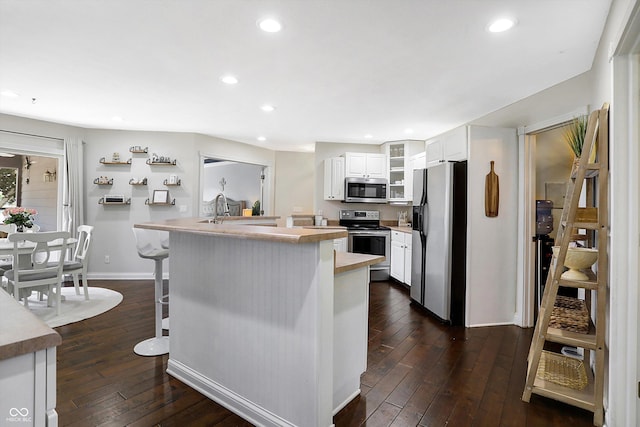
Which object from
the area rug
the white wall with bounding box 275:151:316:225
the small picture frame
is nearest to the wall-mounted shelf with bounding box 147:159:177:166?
the small picture frame

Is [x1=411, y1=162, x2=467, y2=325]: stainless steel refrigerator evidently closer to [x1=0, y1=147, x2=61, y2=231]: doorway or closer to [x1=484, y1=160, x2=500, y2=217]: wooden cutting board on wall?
[x1=484, y1=160, x2=500, y2=217]: wooden cutting board on wall

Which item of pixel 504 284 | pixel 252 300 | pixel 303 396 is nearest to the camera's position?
pixel 303 396

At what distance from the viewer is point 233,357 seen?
6.40 feet

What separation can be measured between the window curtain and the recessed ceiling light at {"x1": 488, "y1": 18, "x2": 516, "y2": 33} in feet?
18.6

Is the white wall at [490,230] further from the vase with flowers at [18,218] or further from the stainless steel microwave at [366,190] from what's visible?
the vase with flowers at [18,218]

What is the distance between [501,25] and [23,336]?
2692 millimetres

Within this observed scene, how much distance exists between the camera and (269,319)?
1.77 meters

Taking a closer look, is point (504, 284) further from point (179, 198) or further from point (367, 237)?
point (179, 198)

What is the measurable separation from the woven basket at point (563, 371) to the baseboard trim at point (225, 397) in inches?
69.3

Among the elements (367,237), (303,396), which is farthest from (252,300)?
(367,237)

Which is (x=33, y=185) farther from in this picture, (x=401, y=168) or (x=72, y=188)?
(x=401, y=168)

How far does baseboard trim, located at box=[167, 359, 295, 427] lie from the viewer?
177cm

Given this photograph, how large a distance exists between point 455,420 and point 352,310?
855 millimetres

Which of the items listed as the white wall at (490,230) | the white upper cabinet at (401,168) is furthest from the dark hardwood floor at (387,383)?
the white upper cabinet at (401,168)
